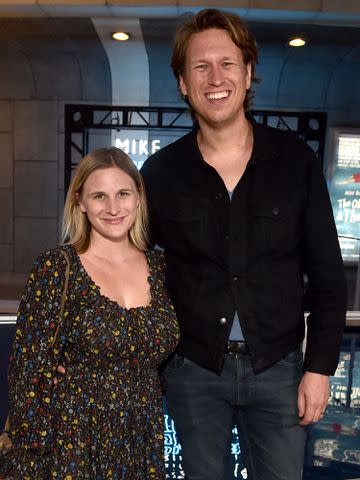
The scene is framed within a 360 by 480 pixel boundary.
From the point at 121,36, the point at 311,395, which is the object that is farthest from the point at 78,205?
the point at 121,36

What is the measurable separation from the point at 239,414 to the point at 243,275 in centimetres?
42

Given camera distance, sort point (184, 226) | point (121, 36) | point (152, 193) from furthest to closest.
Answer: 1. point (121, 36)
2. point (152, 193)
3. point (184, 226)

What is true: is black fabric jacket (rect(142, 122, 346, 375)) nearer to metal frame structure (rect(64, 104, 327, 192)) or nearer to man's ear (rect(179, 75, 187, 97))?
man's ear (rect(179, 75, 187, 97))

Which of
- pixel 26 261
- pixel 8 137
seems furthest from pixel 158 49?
pixel 26 261

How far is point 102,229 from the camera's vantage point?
5.00 feet

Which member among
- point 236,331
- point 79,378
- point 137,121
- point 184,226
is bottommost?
point 79,378

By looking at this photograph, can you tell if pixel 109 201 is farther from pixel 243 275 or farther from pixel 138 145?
pixel 138 145

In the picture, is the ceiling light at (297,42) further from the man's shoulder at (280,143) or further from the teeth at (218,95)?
the teeth at (218,95)

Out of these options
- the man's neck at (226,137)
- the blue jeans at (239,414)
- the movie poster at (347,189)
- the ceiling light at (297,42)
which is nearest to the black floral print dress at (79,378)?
the blue jeans at (239,414)

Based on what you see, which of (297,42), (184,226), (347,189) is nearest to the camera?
(184,226)

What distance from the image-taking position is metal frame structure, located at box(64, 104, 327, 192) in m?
7.21

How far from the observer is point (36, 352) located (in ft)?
4.53

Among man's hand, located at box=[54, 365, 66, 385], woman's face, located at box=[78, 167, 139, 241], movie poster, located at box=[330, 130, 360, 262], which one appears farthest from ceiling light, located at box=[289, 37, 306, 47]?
man's hand, located at box=[54, 365, 66, 385]

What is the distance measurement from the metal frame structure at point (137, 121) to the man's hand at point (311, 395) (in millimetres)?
5992
